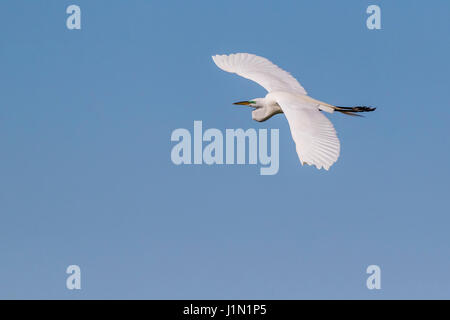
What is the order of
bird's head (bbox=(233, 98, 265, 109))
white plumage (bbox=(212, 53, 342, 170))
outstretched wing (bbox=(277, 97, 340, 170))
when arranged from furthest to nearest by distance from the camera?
bird's head (bbox=(233, 98, 265, 109)), white plumage (bbox=(212, 53, 342, 170)), outstretched wing (bbox=(277, 97, 340, 170))

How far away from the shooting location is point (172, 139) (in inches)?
419

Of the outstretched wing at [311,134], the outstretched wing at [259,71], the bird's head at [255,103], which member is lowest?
the outstretched wing at [311,134]

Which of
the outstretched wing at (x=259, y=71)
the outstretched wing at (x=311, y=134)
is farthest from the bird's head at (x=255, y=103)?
the outstretched wing at (x=311, y=134)

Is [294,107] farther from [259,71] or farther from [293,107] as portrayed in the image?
[259,71]

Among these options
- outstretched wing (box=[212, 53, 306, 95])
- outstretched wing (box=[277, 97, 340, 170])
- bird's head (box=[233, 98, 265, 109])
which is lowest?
outstretched wing (box=[277, 97, 340, 170])

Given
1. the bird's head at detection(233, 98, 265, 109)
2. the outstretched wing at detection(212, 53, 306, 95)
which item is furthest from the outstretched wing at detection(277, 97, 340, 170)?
the outstretched wing at detection(212, 53, 306, 95)

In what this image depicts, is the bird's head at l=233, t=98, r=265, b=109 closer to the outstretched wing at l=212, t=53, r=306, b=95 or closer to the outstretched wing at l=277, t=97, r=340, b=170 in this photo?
the outstretched wing at l=212, t=53, r=306, b=95

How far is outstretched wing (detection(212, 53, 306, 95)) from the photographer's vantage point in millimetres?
11320

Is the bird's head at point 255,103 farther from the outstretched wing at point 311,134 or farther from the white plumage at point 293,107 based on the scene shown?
the outstretched wing at point 311,134

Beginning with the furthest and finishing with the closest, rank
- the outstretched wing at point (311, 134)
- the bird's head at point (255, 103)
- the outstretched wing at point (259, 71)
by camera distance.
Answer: the outstretched wing at point (259, 71)
the bird's head at point (255, 103)
the outstretched wing at point (311, 134)

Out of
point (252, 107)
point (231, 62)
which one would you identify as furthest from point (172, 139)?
point (231, 62)

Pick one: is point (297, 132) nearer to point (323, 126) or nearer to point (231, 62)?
point (323, 126)

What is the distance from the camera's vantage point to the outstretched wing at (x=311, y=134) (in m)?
8.03
